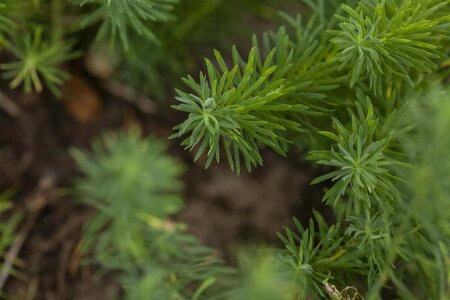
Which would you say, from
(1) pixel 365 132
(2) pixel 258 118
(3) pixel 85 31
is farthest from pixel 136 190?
(3) pixel 85 31

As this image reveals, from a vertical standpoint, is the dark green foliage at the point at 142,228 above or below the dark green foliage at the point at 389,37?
below

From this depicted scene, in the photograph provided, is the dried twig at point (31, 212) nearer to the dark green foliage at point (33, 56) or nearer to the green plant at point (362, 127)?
the dark green foliage at point (33, 56)

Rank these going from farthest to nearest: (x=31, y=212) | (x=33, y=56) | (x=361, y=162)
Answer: (x=31, y=212) < (x=33, y=56) < (x=361, y=162)

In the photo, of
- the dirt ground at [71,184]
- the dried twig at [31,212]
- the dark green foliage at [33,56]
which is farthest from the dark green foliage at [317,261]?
the dried twig at [31,212]

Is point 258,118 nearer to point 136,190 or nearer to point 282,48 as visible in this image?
point 282,48

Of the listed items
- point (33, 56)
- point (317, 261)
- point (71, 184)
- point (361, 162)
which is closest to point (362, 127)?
point (361, 162)

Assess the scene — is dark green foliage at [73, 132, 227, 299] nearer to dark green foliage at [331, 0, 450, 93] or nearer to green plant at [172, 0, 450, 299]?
green plant at [172, 0, 450, 299]

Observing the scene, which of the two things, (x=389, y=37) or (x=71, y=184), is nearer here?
(x=389, y=37)

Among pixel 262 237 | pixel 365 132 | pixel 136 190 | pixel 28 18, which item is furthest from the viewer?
pixel 262 237

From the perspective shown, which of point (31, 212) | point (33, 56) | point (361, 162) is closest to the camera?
point (361, 162)

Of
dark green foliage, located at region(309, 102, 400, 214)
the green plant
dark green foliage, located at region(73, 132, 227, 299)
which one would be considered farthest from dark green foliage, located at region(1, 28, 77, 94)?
dark green foliage, located at region(309, 102, 400, 214)

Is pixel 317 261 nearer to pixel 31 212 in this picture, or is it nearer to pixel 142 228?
pixel 142 228
